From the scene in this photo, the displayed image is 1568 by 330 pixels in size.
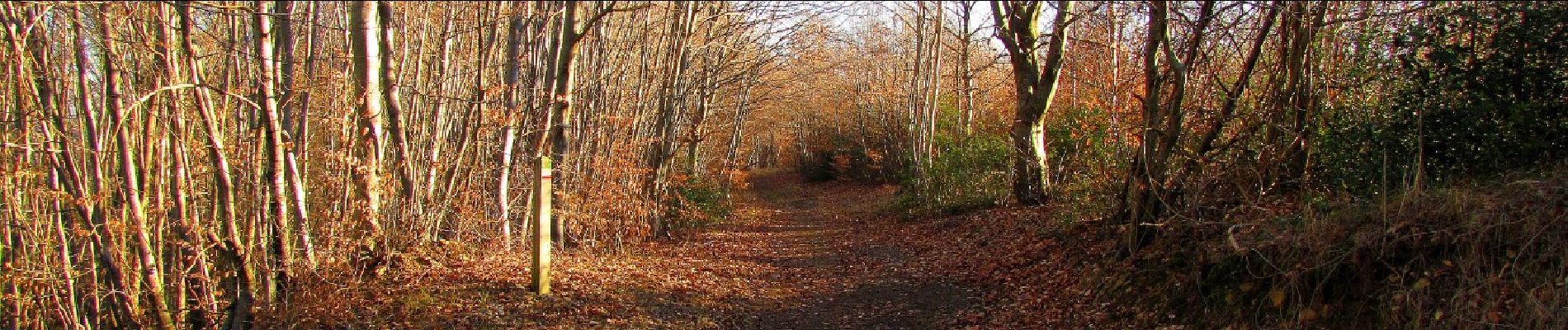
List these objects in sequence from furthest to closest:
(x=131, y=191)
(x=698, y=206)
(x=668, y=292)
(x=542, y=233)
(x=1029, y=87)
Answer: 1. (x=698, y=206)
2. (x=1029, y=87)
3. (x=668, y=292)
4. (x=542, y=233)
5. (x=131, y=191)

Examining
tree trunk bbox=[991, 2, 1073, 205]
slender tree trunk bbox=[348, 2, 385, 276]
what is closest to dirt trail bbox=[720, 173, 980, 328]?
tree trunk bbox=[991, 2, 1073, 205]

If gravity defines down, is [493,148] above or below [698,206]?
above

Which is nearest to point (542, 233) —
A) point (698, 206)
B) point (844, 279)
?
point (844, 279)

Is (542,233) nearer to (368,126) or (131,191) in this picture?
(368,126)

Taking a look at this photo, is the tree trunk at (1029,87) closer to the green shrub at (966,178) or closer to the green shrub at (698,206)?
the green shrub at (966,178)

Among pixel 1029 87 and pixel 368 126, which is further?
pixel 1029 87

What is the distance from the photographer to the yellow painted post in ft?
25.1

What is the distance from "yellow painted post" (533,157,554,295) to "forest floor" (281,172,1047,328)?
155mm

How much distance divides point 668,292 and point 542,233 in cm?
158

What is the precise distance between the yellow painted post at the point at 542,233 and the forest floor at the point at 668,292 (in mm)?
155

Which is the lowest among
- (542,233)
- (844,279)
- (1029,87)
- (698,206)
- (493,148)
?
(844,279)

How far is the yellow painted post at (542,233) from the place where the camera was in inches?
301

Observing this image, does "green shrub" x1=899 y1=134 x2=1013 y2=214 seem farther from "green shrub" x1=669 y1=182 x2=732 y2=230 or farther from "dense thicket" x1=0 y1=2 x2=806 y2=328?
"dense thicket" x1=0 y1=2 x2=806 y2=328

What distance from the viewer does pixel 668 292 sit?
8672 mm
